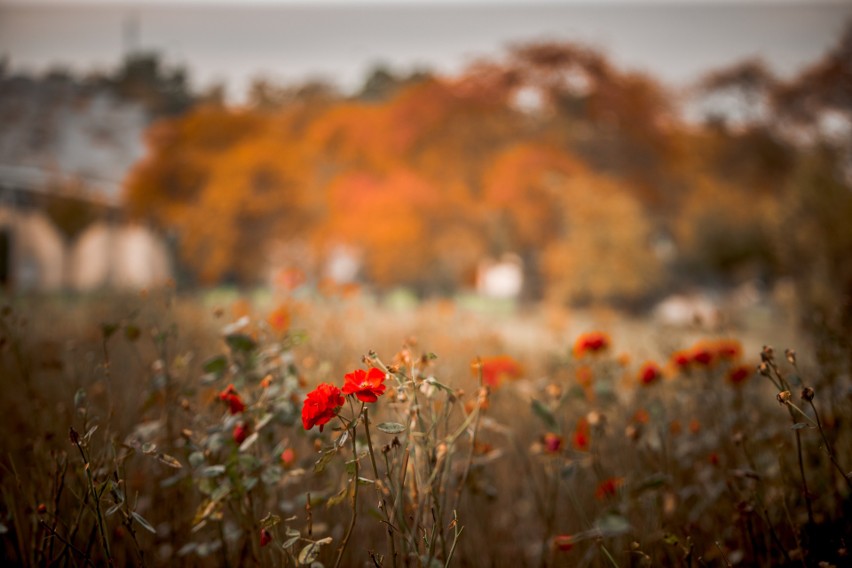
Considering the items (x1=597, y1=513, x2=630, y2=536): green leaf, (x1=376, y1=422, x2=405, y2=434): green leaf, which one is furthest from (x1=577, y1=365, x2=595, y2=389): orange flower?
(x1=376, y1=422, x2=405, y2=434): green leaf

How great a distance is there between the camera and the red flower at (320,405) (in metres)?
0.73

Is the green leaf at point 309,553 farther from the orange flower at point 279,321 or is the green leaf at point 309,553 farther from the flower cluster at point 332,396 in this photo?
the orange flower at point 279,321

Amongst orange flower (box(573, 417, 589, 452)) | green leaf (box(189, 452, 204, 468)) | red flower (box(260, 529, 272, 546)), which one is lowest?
orange flower (box(573, 417, 589, 452))

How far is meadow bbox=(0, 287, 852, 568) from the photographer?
0.92m

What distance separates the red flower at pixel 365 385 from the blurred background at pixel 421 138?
502 centimetres

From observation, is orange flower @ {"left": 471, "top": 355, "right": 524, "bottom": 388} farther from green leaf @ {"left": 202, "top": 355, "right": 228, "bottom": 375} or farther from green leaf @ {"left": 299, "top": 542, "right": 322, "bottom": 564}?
green leaf @ {"left": 299, "top": 542, "right": 322, "bottom": 564}

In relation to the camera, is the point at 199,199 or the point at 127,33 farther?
the point at 199,199

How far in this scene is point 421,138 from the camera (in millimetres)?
8156

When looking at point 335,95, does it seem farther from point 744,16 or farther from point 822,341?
point 822,341

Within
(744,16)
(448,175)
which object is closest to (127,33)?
(448,175)

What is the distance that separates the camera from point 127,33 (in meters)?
5.99

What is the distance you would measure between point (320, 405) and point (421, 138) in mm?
7791

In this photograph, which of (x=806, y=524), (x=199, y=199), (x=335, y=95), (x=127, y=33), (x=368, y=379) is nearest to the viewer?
(x=368, y=379)

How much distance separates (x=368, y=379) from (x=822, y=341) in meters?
1.33
